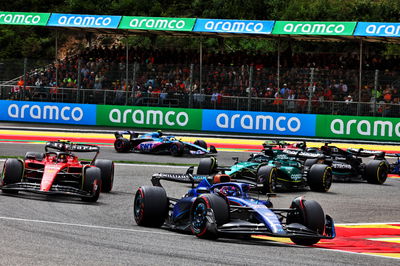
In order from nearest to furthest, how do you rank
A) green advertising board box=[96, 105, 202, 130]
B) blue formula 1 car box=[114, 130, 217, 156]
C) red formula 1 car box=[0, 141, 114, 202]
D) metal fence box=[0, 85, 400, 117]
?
red formula 1 car box=[0, 141, 114, 202], blue formula 1 car box=[114, 130, 217, 156], metal fence box=[0, 85, 400, 117], green advertising board box=[96, 105, 202, 130]

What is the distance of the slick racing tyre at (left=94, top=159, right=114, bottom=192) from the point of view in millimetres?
15336

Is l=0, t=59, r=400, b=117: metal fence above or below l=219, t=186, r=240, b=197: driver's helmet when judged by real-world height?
above

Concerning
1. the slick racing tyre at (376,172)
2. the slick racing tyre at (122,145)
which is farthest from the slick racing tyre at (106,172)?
the slick racing tyre at (122,145)

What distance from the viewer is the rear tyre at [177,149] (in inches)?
938

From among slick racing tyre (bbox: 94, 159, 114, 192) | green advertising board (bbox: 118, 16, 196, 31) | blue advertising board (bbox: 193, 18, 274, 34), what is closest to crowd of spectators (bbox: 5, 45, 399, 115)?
blue advertising board (bbox: 193, 18, 274, 34)

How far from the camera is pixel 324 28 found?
109 ft

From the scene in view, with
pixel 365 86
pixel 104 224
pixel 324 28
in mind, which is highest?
pixel 324 28

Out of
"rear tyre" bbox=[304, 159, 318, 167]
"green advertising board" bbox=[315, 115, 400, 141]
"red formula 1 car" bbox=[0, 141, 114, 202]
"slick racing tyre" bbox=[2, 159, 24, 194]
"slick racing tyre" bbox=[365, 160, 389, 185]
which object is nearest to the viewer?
"red formula 1 car" bbox=[0, 141, 114, 202]

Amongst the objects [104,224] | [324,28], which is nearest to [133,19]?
[324,28]

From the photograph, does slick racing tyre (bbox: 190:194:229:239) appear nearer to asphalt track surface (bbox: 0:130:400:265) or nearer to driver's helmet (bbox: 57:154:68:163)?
asphalt track surface (bbox: 0:130:400:265)

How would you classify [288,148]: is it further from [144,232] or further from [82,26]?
[82,26]

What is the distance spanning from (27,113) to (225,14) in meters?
20.2

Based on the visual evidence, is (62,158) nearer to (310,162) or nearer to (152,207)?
(152,207)

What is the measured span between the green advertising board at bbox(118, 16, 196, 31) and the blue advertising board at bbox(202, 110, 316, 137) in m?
5.03
